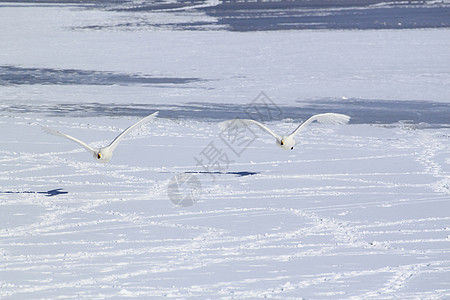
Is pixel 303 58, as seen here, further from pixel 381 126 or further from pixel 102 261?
pixel 102 261

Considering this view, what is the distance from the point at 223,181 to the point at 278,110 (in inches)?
136

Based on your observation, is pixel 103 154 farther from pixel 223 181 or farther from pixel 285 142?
pixel 285 142

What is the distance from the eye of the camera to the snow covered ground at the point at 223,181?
238 inches

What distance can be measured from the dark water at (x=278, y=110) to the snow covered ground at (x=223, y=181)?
0.05 metres

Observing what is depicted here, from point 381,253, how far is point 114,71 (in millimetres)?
9543

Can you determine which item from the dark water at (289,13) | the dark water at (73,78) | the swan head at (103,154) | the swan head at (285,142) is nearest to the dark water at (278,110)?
the dark water at (73,78)

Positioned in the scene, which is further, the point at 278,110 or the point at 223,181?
the point at 278,110

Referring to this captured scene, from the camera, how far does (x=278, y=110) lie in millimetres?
11875

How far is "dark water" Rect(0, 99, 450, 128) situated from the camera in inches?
447

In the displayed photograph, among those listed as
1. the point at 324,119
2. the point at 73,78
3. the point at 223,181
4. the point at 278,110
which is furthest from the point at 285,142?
the point at 73,78

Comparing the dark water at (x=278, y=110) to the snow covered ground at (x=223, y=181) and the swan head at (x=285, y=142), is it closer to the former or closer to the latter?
the snow covered ground at (x=223, y=181)

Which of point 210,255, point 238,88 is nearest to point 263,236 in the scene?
point 210,255

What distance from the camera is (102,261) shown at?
20.8ft

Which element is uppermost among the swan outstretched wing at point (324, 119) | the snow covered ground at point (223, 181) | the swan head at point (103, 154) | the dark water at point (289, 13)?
the dark water at point (289, 13)
